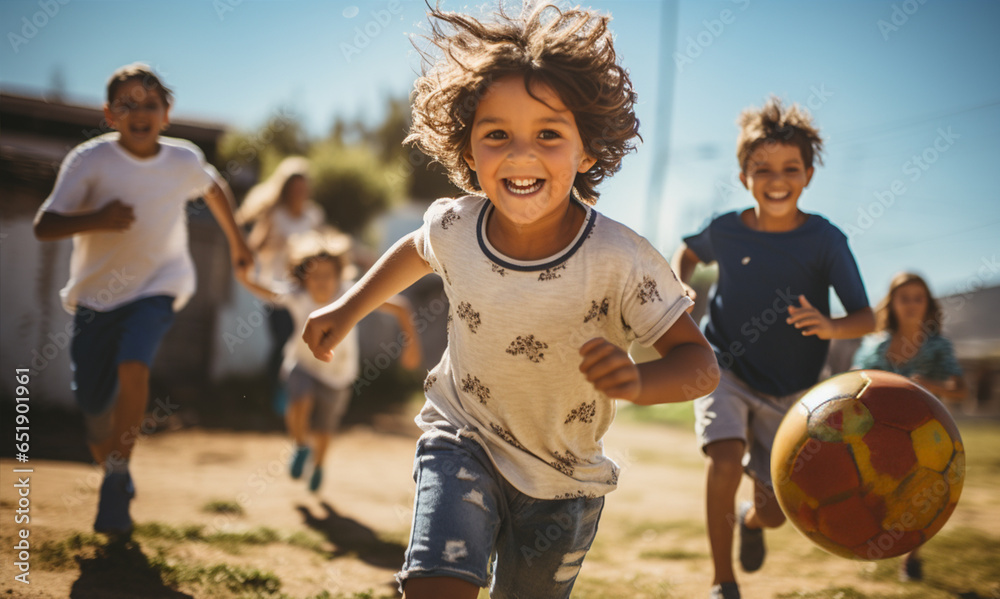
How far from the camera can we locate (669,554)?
4863mm

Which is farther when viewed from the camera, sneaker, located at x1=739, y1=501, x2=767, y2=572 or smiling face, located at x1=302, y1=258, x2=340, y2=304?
smiling face, located at x1=302, y1=258, x2=340, y2=304

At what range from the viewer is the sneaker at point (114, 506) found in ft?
12.4

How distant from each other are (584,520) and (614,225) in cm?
98

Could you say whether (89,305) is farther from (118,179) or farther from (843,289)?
(843,289)

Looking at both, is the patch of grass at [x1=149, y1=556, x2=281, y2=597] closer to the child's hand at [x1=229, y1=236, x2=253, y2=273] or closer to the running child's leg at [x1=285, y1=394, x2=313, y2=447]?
the child's hand at [x1=229, y1=236, x2=253, y2=273]

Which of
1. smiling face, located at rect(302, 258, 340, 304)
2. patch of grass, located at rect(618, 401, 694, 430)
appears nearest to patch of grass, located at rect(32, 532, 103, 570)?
smiling face, located at rect(302, 258, 340, 304)

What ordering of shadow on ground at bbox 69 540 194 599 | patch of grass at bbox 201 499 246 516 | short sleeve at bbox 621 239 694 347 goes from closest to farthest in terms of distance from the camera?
short sleeve at bbox 621 239 694 347
shadow on ground at bbox 69 540 194 599
patch of grass at bbox 201 499 246 516

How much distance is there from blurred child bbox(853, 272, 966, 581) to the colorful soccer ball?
2.35 m

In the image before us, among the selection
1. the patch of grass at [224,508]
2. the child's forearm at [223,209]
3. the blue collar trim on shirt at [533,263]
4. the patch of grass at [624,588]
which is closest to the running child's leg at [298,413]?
the patch of grass at [224,508]

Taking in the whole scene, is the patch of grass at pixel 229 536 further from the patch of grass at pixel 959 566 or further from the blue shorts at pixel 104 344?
the patch of grass at pixel 959 566

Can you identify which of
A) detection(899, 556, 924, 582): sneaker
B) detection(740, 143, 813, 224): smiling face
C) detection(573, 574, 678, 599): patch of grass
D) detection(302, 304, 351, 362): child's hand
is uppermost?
detection(740, 143, 813, 224): smiling face

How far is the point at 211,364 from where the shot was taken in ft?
35.2

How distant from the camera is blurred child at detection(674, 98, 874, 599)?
350 cm

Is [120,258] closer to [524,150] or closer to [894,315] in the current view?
[524,150]
